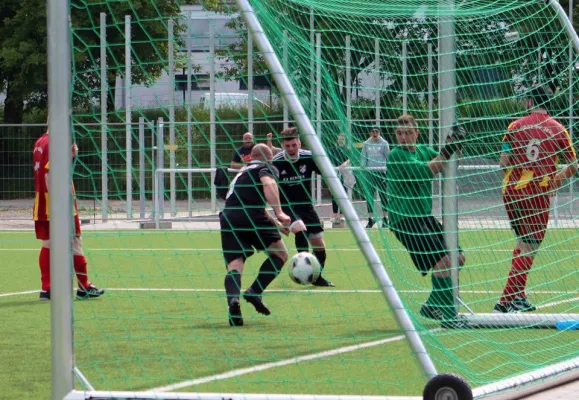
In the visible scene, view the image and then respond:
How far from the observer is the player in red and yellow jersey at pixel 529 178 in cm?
968

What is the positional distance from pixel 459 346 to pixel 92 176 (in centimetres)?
286

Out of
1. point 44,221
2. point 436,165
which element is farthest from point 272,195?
point 44,221

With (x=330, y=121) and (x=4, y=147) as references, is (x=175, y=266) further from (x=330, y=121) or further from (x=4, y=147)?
(x=4, y=147)

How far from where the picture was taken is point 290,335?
8977 millimetres

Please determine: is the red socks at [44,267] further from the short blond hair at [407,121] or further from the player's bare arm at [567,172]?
the player's bare arm at [567,172]

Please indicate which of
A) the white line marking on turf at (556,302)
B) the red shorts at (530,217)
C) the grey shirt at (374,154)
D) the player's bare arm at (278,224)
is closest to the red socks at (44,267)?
the player's bare arm at (278,224)

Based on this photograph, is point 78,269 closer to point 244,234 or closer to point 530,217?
point 244,234

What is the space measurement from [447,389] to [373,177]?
2.11 meters

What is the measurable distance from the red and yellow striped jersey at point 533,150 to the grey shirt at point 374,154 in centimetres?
135

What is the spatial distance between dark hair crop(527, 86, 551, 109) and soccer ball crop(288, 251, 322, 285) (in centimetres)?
232

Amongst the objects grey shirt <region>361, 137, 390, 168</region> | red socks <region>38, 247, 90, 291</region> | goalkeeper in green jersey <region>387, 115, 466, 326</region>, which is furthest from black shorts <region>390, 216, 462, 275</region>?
red socks <region>38, 247, 90, 291</region>

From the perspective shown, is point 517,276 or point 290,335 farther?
point 517,276

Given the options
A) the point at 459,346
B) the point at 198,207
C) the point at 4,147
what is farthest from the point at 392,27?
the point at 4,147

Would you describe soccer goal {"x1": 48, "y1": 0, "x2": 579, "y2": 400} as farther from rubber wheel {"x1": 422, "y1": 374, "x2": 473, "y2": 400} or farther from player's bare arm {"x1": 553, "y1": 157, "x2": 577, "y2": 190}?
player's bare arm {"x1": 553, "y1": 157, "x2": 577, "y2": 190}
